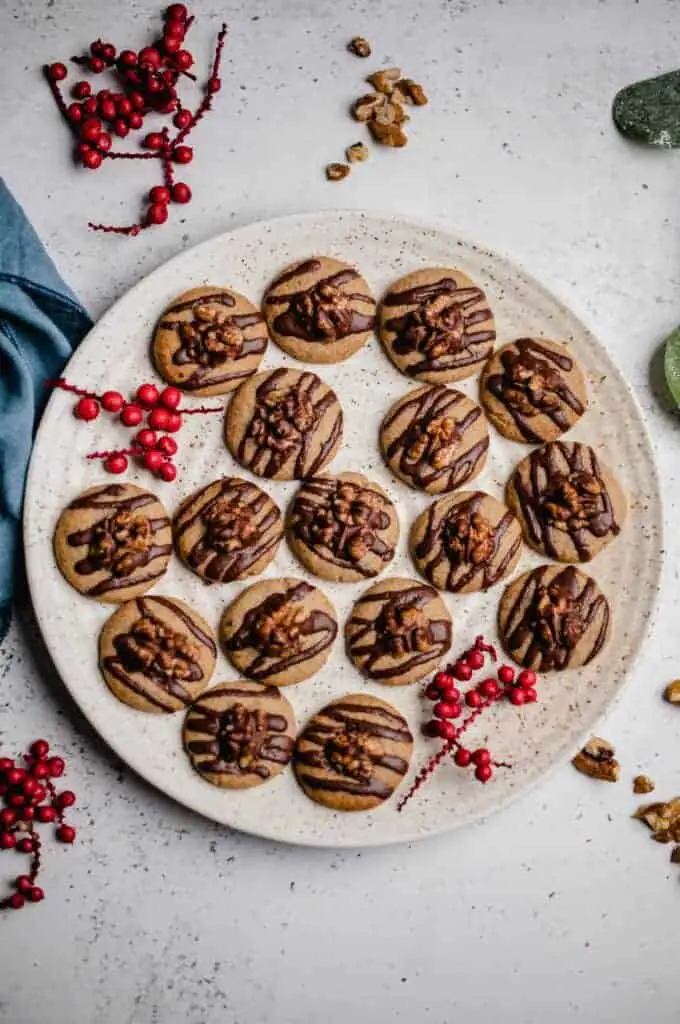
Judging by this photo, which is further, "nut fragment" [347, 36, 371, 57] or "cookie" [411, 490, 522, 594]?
"nut fragment" [347, 36, 371, 57]

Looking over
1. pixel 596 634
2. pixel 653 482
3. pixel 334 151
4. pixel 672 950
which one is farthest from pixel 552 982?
pixel 334 151

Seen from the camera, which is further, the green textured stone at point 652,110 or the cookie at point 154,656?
the green textured stone at point 652,110

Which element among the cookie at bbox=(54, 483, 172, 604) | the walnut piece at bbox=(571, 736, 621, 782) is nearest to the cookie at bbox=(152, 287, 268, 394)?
the cookie at bbox=(54, 483, 172, 604)

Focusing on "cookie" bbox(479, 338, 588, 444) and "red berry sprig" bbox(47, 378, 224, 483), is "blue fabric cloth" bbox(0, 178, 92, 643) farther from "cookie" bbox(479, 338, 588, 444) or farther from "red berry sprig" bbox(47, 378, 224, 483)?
"cookie" bbox(479, 338, 588, 444)

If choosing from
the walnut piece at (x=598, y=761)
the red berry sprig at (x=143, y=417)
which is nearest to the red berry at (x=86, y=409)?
the red berry sprig at (x=143, y=417)

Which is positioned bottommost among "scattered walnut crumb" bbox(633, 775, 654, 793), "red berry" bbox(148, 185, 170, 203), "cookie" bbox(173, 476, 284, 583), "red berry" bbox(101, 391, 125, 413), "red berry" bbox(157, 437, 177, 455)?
"scattered walnut crumb" bbox(633, 775, 654, 793)

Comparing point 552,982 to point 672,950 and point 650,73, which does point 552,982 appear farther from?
point 650,73

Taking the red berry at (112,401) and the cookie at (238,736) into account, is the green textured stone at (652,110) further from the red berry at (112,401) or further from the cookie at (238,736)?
the cookie at (238,736)
